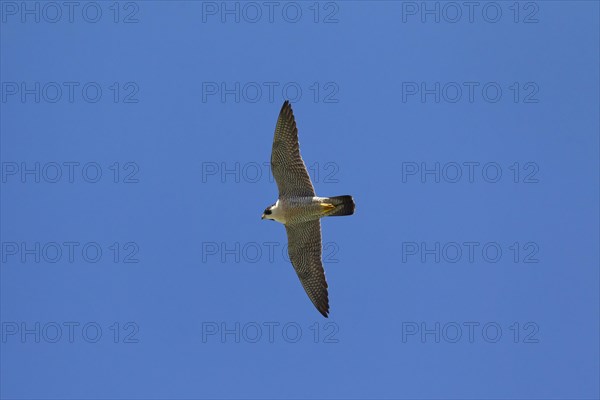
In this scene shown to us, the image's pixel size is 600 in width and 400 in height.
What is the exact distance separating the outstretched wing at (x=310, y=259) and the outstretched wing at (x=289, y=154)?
2.72 ft

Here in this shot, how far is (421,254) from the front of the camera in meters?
19.1

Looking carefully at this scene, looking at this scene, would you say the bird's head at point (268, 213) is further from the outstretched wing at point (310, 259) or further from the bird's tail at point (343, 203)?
the bird's tail at point (343, 203)

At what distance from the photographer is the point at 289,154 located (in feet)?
50.5

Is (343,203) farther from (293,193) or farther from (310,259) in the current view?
(310,259)

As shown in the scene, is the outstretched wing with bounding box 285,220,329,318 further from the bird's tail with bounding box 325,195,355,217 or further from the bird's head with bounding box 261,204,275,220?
the bird's tail with bounding box 325,195,355,217

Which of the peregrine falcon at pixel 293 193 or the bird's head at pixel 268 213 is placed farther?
the bird's head at pixel 268 213

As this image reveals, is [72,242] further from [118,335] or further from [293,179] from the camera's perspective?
[293,179]

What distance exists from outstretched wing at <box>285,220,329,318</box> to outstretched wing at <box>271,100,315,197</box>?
83 cm

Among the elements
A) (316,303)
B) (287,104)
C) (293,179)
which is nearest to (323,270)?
(316,303)

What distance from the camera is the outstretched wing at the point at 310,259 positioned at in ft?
52.5

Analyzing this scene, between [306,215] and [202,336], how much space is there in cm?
489

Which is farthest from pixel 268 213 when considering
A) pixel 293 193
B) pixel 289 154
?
pixel 289 154

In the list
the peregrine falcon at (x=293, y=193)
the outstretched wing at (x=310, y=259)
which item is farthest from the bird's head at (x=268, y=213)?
the outstretched wing at (x=310, y=259)

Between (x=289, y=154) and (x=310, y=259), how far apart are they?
78.7 inches
